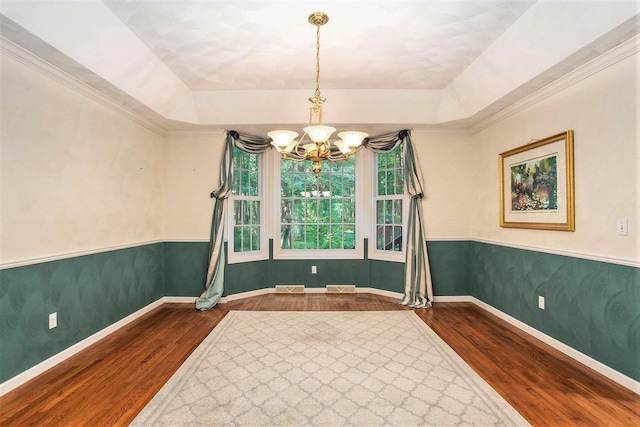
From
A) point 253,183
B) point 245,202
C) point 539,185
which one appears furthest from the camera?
point 253,183

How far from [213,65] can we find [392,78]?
1.99m

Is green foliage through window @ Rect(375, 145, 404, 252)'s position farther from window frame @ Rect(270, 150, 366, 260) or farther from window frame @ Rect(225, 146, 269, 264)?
window frame @ Rect(225, 146, 269, 264)

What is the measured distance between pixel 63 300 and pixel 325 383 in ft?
7.87

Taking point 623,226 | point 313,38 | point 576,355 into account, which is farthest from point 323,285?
point 623,226

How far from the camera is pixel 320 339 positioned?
3.04m

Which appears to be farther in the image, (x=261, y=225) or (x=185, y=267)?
(x=261, y=225)

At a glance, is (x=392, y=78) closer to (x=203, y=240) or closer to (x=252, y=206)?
(x=252, y=206)

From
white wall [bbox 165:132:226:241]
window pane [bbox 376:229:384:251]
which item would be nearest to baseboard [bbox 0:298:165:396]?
white wall [bbox 165:132:226:241]

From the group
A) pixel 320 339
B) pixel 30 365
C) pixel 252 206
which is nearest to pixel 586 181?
pixel 320 339

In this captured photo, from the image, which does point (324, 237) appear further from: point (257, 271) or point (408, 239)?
point (408, 239)

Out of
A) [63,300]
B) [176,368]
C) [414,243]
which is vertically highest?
[414,243]

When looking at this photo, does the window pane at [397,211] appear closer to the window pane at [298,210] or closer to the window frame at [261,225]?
the window pane at [298,210]

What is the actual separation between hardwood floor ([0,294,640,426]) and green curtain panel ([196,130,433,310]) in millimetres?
502

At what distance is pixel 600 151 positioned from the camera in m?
2.44
